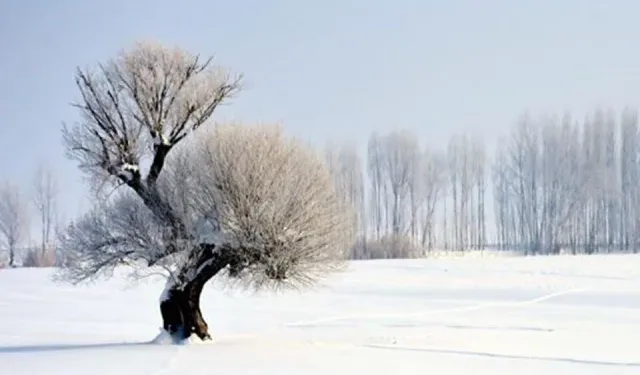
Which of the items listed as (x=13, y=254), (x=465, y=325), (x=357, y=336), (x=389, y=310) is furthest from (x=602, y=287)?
(x=13, y=254)

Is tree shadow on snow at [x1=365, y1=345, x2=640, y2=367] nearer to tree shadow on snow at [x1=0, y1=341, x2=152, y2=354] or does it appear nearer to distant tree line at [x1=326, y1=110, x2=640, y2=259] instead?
tree shadow on snow at [x1=0, y1=341, x2=152, y2=354]

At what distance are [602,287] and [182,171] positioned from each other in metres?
22.8

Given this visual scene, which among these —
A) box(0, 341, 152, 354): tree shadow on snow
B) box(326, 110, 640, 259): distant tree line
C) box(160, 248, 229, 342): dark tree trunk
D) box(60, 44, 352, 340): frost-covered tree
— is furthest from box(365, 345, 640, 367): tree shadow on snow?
box(326, 110, 640, 259): distant tree line

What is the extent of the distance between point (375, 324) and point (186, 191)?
8.65 meters

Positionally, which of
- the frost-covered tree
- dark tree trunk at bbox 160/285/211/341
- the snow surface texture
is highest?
the frost-covered tree

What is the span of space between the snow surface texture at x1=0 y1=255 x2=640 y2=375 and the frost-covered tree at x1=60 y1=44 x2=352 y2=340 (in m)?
1.35

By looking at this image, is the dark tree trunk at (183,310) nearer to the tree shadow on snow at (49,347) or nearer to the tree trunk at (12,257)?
the tree shadow on snow at (49,347)

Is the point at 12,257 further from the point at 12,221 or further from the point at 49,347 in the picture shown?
the point at 49,347

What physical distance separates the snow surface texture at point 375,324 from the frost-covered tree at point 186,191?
135 centimetres

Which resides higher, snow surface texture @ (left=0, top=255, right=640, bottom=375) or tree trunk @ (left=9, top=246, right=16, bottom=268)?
tree trunk @ (left=9, top=246, right=16, bottom=268)

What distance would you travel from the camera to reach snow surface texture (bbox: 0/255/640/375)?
463 inches

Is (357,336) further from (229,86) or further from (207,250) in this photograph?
(229,86)

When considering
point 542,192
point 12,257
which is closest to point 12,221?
point 12,257

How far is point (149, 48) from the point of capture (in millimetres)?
14078
